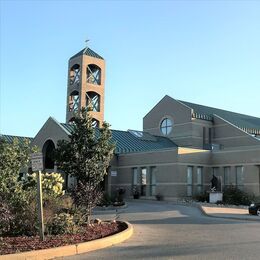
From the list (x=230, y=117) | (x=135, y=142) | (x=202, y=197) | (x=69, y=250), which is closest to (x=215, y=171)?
(x=202, y=197)

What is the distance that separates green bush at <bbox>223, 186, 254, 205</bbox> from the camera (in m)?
35.8

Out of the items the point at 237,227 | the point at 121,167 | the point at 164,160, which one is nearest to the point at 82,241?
the point at 237,227

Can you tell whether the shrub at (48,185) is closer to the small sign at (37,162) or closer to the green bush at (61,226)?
the green bush at (61,226)

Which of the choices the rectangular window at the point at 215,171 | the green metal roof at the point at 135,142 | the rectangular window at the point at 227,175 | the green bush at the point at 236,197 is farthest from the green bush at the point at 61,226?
the green metal roof at the point at 135,142

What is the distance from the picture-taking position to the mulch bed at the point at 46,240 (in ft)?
36.8

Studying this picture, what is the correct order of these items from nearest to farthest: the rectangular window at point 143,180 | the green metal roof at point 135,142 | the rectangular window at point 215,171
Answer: the rectangular window at point 215,171 → the rectangular window at point 143,180 → the green metal roof at point 135,142

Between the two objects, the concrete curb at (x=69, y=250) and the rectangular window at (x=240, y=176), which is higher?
the rectangular window at (x=240, y=176)

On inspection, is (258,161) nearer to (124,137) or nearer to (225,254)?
(124,137)

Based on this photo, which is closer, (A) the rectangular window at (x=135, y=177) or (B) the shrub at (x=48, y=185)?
(B) the shrub at (x=48, y=185)

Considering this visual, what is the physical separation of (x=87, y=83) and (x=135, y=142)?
15379 mm

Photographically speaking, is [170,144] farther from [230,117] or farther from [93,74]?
[93,74]

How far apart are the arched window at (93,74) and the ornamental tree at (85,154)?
42863 mm

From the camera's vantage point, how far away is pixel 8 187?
14578mm

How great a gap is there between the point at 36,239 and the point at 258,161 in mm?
27918
